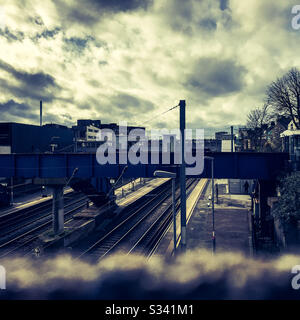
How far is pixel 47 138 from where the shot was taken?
58188mm

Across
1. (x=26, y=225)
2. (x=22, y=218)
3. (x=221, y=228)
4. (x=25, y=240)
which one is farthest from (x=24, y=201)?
(x=221, y=228)

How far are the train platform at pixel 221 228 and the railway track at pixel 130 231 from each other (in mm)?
3551

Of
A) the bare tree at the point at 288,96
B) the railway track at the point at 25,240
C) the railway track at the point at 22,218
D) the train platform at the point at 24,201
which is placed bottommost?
the railway track at the point at 25,240

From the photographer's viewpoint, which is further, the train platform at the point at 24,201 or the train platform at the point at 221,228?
the train platform at the point at 24,201

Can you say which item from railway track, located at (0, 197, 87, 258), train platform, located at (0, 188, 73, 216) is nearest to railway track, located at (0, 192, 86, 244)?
railway track, located at (0, 197, 87, 258)

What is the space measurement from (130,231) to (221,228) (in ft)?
34.7

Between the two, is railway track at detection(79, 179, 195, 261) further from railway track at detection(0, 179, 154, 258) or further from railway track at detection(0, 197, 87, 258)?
railway track at detection(0, 179, 154, 258)

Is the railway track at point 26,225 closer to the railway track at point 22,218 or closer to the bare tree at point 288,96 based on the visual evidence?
the railway track at point 22,218

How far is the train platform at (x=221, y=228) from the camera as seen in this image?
2142cm

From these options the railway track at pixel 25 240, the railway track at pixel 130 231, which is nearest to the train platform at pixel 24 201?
the railway track at pixel 25 240

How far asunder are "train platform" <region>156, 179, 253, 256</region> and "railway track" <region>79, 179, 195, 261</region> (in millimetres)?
3551
